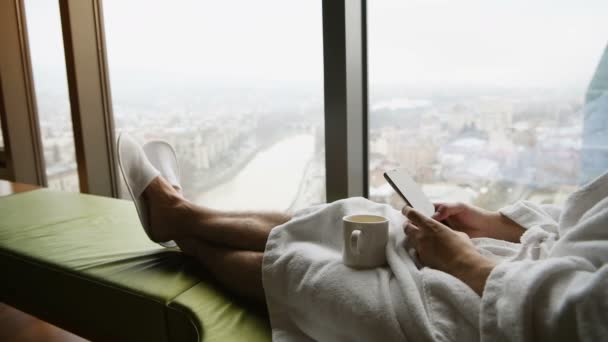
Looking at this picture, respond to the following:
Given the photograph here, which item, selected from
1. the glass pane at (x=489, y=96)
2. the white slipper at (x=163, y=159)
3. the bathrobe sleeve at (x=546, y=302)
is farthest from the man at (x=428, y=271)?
the glass pane at (x=489, y=96)

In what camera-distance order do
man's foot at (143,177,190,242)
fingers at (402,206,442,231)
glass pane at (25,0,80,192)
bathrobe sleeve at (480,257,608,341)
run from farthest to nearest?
1. glass pane at (25,0,80,192)
2. man's foot at (143,177,190,242)
3. fingers at (402,206,442,231)
4. bathrobe sleeve at (480,257,608,341)

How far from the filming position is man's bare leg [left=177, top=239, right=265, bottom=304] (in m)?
0.92

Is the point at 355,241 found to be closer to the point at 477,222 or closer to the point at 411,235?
the point at 411,235

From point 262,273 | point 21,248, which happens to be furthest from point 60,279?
point 262,273

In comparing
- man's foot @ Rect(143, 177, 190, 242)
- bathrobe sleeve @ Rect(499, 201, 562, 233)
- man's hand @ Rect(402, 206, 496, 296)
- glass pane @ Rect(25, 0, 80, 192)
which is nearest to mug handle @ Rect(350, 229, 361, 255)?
man's hand @ Rect(402, 206, 496, 296)

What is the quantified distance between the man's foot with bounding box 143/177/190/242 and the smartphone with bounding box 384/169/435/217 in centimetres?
55

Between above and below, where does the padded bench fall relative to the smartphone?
below

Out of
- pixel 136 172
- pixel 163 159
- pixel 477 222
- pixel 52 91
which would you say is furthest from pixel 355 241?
pixel 52 91

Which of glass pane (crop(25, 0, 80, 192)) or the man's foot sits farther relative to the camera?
glass pane (crop(25, 0, 80, 192))

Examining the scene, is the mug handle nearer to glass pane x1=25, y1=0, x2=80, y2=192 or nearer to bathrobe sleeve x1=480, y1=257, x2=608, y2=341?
bathrobe sleeve x1=480, y1=257, x2=608, y2=341

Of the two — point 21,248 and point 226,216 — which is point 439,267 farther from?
point 21,248

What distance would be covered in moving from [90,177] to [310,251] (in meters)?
2.06

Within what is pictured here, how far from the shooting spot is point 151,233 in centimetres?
120

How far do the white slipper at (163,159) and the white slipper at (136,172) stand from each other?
144 millimetres
